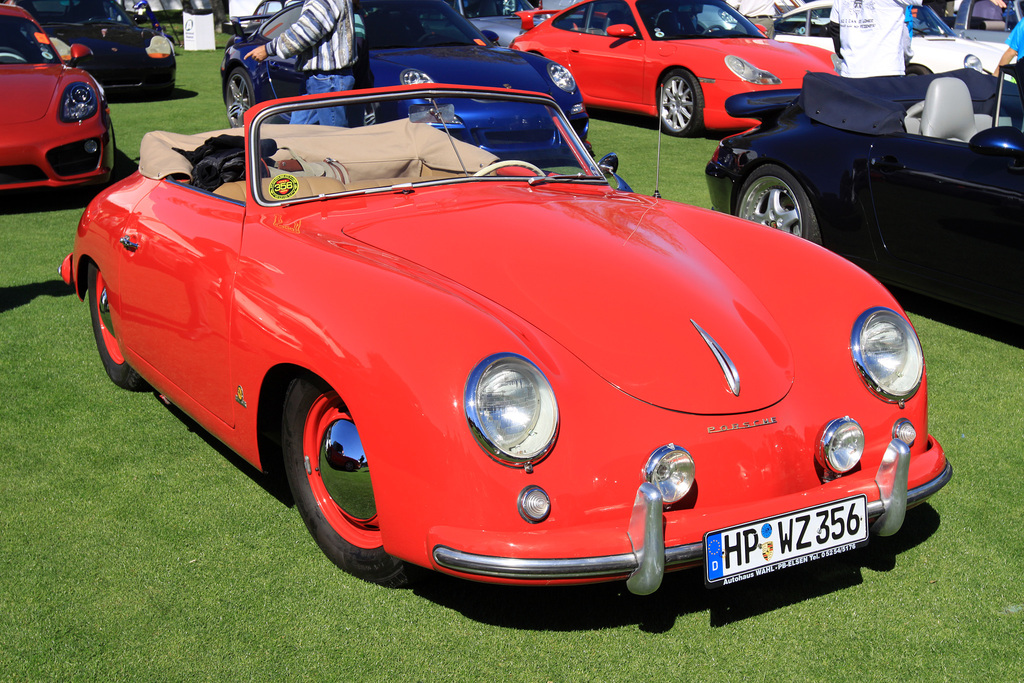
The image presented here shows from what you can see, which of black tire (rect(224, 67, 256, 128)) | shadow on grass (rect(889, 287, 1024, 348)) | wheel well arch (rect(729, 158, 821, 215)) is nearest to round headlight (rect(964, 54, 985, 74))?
wheel well arch (rect(729, 158, 821, 215))

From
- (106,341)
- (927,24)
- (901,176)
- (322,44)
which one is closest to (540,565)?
(106,341)

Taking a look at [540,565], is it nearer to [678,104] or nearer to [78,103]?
[78,103]

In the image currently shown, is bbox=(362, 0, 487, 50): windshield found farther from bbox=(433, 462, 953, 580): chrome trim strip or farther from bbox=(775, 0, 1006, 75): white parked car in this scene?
bbox=(433, 462, 953, 580): chrome trim strip

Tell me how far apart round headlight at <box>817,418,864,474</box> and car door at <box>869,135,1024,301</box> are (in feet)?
7.81

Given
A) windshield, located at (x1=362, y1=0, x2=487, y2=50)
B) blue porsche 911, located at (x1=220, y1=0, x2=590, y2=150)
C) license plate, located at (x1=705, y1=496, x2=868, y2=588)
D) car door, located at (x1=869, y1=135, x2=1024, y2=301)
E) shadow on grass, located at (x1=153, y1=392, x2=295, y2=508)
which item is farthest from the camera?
windshield, located at (x1=362, y1=0, x2=487, y2=50)

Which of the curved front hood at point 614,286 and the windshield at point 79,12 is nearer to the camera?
the curved front hood at point 614,286

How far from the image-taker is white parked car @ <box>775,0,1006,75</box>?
1132cm

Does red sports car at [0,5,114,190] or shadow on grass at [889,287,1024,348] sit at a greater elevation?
red sports car at [0,5,114,190]

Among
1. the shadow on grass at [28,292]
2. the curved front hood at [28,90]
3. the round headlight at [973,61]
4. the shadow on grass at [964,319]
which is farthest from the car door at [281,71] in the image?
the round headlight at [973,61]

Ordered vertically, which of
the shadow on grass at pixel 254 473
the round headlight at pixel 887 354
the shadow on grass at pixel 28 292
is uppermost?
the round headlight at pixel 887 354

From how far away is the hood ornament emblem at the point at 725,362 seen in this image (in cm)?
271

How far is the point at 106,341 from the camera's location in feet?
14.8

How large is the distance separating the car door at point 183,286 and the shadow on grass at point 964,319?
3794 millimetres

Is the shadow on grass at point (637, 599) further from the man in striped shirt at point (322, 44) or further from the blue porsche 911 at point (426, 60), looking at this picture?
the blue porsche 911 at point (426, 60)
